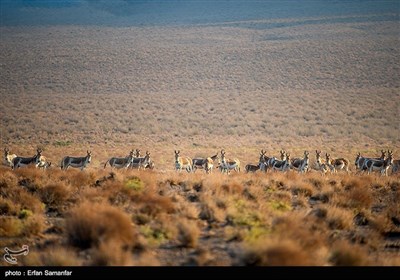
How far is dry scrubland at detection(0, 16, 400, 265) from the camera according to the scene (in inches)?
377

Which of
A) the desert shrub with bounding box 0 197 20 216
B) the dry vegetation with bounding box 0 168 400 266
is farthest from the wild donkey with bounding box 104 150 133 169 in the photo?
the desert shrub with bounding box 0 197 20 216

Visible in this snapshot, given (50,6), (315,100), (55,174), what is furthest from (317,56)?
(50,6)

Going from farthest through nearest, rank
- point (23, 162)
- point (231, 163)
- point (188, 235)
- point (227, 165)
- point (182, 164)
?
point (231, 163) < point (227, 165) < point (182, 164) < point (23, 162) < point (188, 235)

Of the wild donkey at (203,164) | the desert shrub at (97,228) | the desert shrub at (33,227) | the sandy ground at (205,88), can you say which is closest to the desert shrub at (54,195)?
the desert shrub at (33,227)

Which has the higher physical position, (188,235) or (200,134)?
(188,235)

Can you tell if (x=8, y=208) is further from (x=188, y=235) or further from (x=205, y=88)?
(x=205, y=88)

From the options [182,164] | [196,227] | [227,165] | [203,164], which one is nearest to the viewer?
[196,227]

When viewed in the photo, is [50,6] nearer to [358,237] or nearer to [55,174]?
[55,174]

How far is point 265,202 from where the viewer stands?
45.1ft

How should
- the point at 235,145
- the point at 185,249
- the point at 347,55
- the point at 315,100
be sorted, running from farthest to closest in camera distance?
the point at 347,55 → the point at 315,100 → the point at 235,145 → the point at 185,249

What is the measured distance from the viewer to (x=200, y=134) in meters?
55.7

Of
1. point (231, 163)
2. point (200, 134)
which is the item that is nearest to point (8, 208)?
point (231, 163)

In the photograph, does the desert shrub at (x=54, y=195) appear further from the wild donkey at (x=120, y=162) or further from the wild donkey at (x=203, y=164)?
the wild donkey at (x=203, y=164)

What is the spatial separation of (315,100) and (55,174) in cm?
5168
